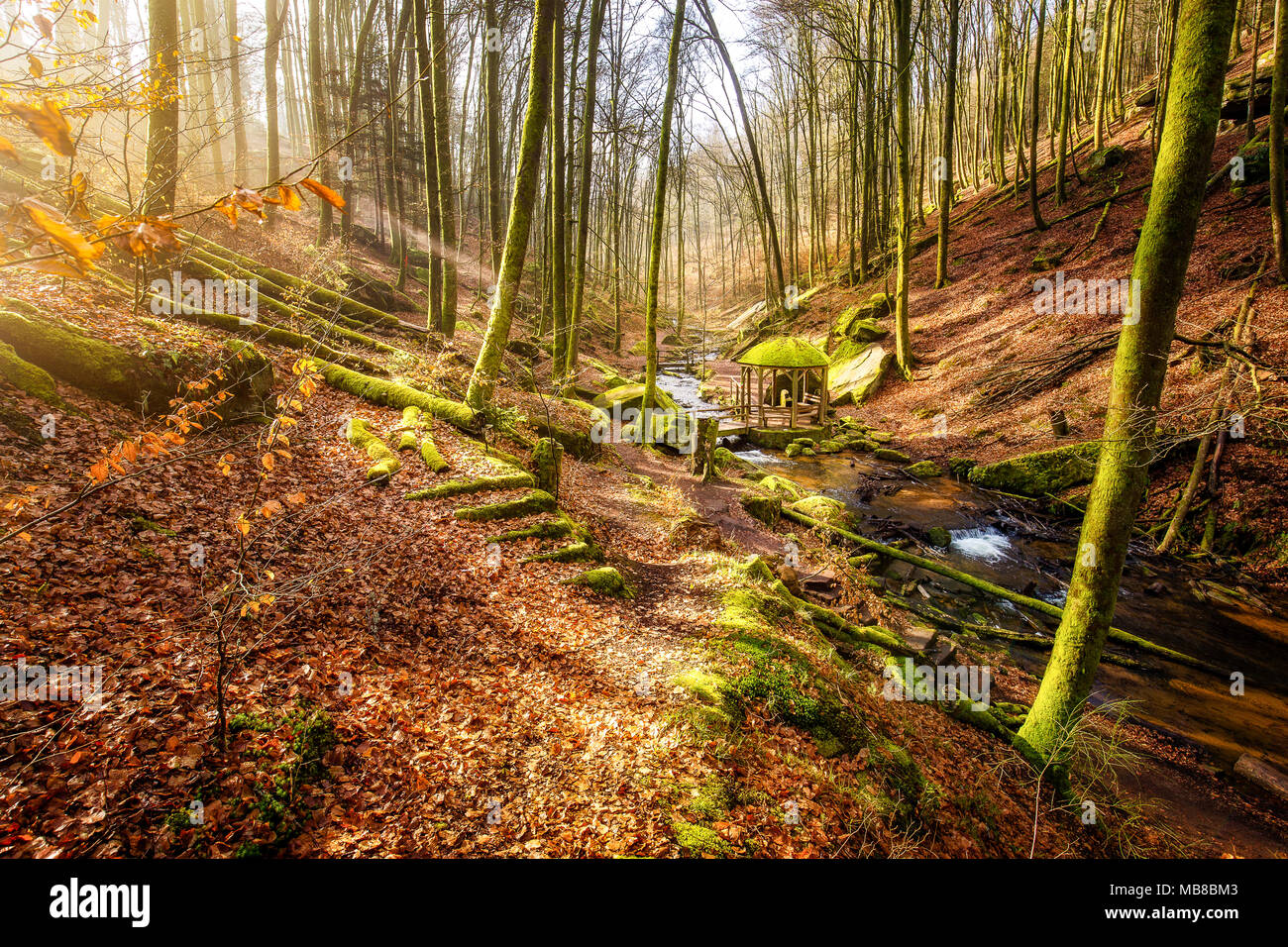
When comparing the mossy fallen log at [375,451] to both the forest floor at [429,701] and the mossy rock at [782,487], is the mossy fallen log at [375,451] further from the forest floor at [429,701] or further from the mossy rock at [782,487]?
the mossy rock at [782,487]

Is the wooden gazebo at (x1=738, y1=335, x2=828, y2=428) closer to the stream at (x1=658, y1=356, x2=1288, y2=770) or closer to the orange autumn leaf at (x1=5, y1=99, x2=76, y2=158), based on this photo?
the stream at (x1=658, y1=356, x2=1288, y2=770)

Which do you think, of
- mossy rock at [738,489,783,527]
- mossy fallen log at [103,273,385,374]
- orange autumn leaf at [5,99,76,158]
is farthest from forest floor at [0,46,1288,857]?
mossy rock at [738,489,783,527]

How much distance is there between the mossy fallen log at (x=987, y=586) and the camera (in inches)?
302

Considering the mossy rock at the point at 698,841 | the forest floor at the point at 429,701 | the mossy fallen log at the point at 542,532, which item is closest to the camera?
the forest floor at the point at 429,701

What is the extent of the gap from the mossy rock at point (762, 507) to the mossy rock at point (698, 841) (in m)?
8.02

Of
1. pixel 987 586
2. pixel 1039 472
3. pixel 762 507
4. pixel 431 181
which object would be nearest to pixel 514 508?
pixel 762 507

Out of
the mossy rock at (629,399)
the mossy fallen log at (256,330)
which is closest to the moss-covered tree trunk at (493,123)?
the mossy rock at (629,399)

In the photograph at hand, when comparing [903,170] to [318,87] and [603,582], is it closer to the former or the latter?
[603,582]

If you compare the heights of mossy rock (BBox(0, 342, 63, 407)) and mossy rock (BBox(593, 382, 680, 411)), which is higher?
mossy rock (BBox(593, 382, 680, 411))

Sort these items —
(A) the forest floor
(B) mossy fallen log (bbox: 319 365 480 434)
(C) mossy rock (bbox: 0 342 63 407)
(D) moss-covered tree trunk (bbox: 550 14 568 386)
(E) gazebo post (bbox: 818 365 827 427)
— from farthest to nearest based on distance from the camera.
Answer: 1. (E) gazebo post (bbox: 818 365 827 427)
2. (D) moss-covered tree trunk (bbox: 550 14 568 386)
3. (B) mossy fallen log (bbox: 319 365 480 434)
4. (C) mossy rock (bbox: 0 342 63 407)
5. (A) the forest floor

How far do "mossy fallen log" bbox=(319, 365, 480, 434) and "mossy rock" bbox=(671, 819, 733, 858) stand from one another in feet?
24.3

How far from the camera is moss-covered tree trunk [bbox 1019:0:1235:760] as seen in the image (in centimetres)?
411
